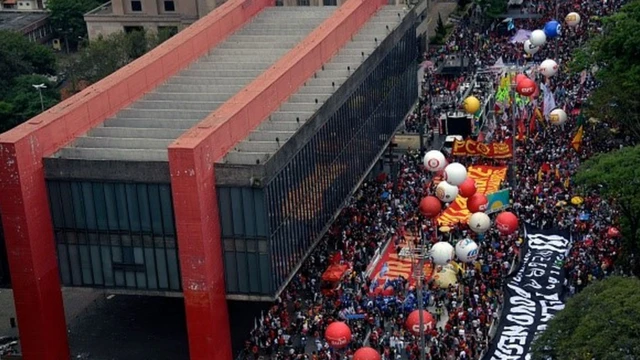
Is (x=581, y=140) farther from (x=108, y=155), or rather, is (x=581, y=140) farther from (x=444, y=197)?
(x=108, y=155)

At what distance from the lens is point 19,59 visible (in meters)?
102

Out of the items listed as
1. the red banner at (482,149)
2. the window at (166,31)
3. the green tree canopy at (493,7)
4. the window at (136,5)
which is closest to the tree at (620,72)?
the red banner at (482,149)

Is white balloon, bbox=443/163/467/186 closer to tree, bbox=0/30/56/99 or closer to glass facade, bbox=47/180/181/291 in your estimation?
glass facade, bbox=47/180/181/291

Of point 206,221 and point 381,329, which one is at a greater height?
point 206,221

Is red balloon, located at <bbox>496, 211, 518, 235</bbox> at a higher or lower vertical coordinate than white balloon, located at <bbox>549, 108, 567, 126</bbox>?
lower

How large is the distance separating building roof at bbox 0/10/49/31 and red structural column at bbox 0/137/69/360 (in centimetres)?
7047

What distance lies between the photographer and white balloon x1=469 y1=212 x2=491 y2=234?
202 feet

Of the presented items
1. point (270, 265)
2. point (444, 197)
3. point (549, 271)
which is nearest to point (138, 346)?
point (270, 265)

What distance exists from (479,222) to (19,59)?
179ft

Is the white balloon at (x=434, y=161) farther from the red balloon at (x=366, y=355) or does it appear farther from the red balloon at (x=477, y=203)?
the red balloon at (x=366, y=355)

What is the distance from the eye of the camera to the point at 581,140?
77.1 metres

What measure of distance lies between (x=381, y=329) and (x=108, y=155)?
1561 cm

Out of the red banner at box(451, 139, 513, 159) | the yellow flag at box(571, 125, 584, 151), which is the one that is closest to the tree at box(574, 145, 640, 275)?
the red banner at box(451, 139, 513, 159)

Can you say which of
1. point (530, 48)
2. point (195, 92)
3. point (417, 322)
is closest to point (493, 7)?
point (530, 48)
